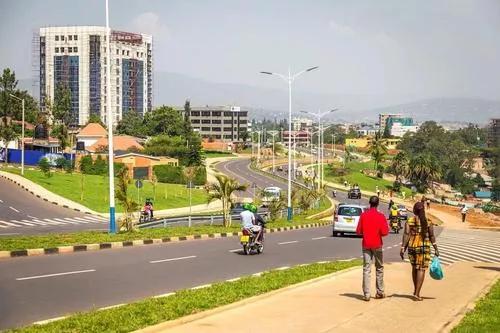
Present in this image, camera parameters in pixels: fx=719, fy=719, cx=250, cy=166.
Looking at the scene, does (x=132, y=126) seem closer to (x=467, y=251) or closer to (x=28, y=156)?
(x=28, y=156)

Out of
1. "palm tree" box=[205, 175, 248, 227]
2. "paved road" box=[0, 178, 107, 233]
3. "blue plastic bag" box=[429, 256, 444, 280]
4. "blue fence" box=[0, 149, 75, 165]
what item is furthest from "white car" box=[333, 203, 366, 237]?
"blue fence" box=[0, 149, 75, 165]

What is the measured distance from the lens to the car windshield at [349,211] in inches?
1246

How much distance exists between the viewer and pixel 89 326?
9055 mm

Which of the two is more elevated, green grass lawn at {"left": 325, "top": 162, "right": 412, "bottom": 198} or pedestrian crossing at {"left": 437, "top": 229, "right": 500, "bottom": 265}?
pedestrian crossing at {"left": 437, "top": 229, "right": 500, "bottom": 265}

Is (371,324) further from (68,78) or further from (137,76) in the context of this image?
(137,76)

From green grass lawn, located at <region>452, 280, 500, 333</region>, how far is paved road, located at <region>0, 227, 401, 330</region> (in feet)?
17.6

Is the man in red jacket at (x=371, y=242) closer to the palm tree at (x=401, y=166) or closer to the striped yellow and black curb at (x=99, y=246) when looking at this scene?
the striped yellow and black curb at (x=99, y=246)

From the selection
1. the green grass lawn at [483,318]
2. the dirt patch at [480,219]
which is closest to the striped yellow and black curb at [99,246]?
the green grass lawn at [483,318]

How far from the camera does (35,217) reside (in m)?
40.6

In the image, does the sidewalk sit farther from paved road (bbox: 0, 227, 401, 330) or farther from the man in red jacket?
paved road (bbox: 0, 227, 401, 330)

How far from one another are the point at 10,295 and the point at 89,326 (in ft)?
Result: 11.4

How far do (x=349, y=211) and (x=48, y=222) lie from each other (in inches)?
652

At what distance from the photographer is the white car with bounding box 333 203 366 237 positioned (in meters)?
31.4

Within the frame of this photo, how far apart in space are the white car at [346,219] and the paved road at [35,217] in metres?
11.8
